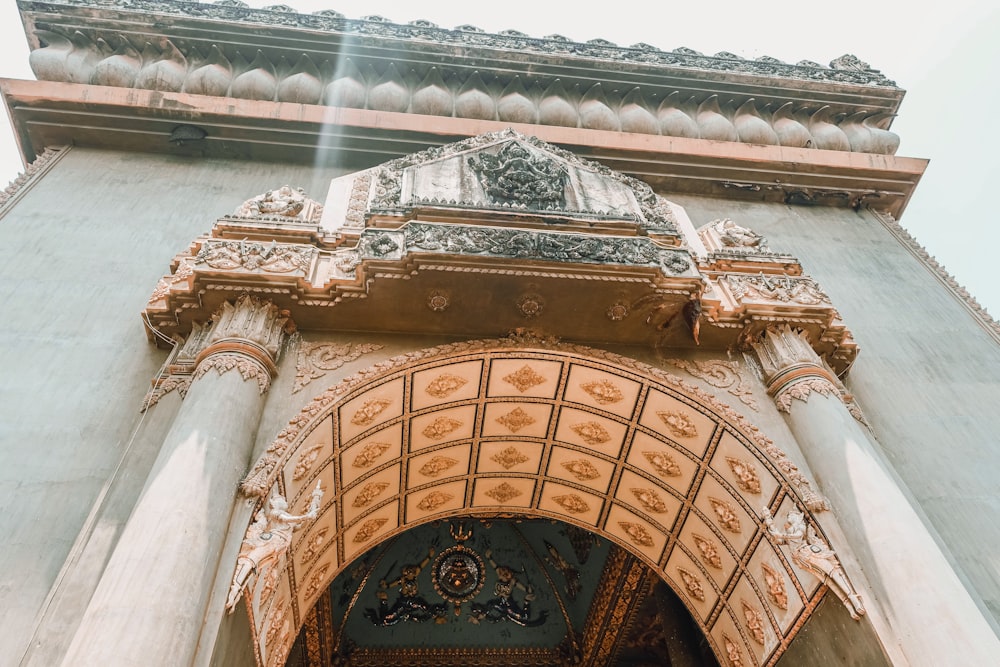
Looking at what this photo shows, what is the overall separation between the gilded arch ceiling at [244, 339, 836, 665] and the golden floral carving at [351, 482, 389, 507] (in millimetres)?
23

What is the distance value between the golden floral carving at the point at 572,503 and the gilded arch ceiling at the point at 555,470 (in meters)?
0.02

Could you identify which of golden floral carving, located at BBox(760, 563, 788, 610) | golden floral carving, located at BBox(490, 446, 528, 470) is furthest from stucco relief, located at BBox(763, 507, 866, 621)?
golden floral carving, located at BBox(490, 446, 528, 470)

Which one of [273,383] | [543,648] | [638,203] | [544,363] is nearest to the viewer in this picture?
[273,383]

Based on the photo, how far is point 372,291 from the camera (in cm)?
943

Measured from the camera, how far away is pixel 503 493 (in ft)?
38.0

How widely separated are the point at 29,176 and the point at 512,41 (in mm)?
9774

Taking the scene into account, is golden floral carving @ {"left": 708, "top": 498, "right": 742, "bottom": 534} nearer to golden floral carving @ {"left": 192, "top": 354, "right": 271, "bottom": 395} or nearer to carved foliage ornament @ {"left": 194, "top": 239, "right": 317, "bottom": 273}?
golden floral carving @ {"left": 192, "top": 354, "right": 271, "bottom": 395}

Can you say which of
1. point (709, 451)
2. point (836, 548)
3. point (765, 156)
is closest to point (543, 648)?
point (709, 451)

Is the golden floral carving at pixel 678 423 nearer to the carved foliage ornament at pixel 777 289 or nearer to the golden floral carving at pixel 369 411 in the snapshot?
the carved foliage ornament at pixel 777 289

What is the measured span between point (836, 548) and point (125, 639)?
6.52 m

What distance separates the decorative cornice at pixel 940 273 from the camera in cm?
1244

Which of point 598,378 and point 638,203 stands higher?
point 638,203

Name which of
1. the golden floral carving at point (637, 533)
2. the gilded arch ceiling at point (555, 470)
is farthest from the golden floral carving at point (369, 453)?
the golden floral carving at point (637, 533)

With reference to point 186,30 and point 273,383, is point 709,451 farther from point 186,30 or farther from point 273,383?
point 186,30
